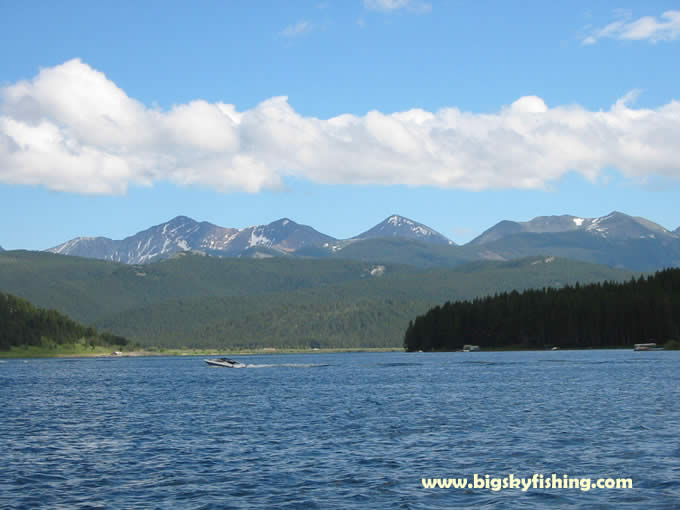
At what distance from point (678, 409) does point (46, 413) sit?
66860 millimetres

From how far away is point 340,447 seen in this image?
2475 inches

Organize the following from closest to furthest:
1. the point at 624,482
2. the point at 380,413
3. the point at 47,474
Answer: the point at 624,482 < the point at 47,474 < the point at 380,413

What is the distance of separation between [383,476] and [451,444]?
13.3 m

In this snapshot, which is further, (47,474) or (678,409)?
(678,409)

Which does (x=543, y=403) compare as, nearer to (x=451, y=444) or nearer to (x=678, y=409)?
(x=678, y=409)

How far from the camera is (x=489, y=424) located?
243 feet

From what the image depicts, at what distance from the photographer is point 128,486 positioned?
163 ft

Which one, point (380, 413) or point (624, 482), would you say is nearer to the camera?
point (624, 482)

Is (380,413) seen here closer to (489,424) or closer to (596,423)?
(489,424)

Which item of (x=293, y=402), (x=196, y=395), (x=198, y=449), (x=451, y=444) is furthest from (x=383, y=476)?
(x=196, y=395)

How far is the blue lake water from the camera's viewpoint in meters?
45.7

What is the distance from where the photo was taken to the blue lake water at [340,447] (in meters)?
45.7

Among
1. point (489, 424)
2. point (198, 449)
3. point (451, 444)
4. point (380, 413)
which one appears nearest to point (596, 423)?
point (489, 424)

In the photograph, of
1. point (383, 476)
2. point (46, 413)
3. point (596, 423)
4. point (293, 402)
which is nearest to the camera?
point (383, 476)
